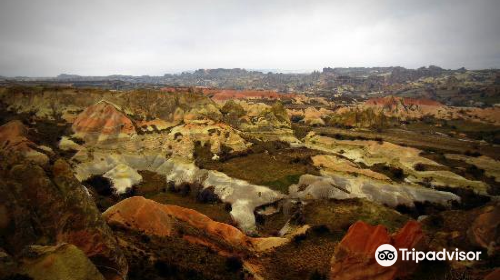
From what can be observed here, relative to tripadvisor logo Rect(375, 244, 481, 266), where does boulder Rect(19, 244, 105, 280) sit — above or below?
above

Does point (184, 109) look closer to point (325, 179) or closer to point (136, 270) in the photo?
point (325, 179)

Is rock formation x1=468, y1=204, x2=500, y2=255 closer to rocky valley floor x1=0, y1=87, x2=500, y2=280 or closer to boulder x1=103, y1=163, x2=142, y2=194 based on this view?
rocky valley floor x1=0, y1=87, x2=500, y2=280

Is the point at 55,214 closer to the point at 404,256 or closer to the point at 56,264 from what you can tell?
the point at 56,264

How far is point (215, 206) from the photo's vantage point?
56.3 m

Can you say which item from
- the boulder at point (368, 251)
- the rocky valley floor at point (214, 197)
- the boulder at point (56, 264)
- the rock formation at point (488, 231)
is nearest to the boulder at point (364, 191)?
the rocky valley floor at point (214, 197)

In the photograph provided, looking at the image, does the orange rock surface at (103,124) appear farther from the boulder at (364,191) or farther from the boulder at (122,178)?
the boulder at (364,191)

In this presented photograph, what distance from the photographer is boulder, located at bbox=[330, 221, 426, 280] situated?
2428 cm

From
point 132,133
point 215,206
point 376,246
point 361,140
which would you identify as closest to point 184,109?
point 132,133

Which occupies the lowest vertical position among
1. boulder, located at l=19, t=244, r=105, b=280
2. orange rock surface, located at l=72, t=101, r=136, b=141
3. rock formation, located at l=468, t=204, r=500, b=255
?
rock formation, located at l=468, t=204, r=500, b=255

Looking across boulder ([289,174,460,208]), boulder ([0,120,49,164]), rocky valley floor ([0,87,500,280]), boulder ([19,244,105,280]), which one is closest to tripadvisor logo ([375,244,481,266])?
rocky valley floor ([0,87,500,280])

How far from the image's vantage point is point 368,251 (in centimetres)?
2536

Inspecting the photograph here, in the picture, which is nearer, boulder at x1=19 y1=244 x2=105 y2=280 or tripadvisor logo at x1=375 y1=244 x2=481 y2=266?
boulder at x1=19 y1=244 x2=105 y2=280

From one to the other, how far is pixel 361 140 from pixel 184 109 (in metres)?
70.7

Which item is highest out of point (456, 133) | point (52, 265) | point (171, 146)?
point (52, 265)
